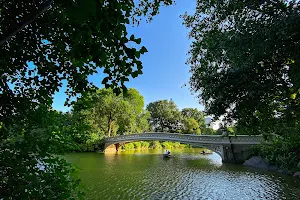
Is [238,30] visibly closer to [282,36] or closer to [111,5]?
[282,36]

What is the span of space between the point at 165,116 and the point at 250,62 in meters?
47.4

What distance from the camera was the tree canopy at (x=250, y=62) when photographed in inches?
177

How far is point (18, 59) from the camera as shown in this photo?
2346 mm

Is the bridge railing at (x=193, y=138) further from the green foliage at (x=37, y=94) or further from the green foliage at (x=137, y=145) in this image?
the green foliage at (x=37, y=94)

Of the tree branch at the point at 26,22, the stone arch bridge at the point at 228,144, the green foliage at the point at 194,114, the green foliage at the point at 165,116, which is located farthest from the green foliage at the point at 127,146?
the tree branch at the point at 26,22

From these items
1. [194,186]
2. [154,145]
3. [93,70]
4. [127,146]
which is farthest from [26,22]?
[154,145]

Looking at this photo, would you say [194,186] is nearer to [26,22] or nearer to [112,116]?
[26,22]

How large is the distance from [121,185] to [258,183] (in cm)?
636

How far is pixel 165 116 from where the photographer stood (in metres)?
51.9

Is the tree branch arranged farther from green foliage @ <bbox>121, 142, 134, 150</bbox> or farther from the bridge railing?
green foliage @ <bbox>121, 142, 134, 150</bbox>

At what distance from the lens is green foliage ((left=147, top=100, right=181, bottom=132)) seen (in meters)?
51.5

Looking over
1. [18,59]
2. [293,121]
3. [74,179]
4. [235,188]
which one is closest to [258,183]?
[235,188]

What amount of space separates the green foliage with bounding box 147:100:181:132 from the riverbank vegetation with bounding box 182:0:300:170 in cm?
4466

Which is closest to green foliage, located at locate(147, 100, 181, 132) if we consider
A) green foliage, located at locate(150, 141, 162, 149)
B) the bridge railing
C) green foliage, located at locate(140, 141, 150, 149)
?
green foliage, located at locate(150, 141, 162, 149)
